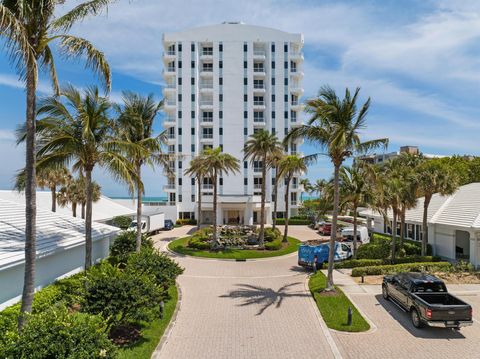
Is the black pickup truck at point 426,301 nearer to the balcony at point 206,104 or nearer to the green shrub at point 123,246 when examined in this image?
the green shrub at point 123,246

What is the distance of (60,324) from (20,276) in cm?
699

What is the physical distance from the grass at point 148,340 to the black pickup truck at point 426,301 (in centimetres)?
973

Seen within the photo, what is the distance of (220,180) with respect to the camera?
5994 cm

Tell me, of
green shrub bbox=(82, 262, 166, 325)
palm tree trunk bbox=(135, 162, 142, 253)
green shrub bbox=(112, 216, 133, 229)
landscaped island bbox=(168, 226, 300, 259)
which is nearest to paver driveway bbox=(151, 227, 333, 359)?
green shrub bbox=(82, 262, 166, 325)

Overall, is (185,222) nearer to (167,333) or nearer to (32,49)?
(167,333)

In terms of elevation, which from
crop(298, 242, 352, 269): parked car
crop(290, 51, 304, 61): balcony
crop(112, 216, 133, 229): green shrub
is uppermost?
crop(290, 51, 304, 61): balcony

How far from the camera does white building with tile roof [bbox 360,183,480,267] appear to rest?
2295 cm

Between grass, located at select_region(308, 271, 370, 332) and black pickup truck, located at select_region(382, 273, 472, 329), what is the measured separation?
1.95 m

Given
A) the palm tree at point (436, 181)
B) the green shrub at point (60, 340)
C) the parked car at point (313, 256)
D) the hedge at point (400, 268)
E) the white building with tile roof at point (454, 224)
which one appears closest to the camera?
the green shrub at point (60, 340)

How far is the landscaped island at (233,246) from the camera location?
3015 cm

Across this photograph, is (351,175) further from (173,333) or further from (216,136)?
(216,136)

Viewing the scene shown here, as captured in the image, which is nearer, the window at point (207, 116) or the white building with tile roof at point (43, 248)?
the white building with tile roof at point (43, 248)

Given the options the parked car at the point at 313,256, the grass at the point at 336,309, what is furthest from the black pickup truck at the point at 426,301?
the parked car at the point at 313,256

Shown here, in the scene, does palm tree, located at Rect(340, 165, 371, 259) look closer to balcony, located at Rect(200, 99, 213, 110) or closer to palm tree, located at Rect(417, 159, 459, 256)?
palm tree, located at Rect(417, 159, 459, 256)
